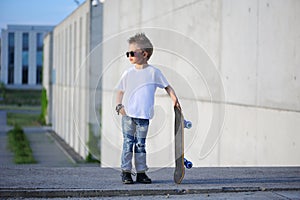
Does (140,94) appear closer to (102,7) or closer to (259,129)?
(259,129)

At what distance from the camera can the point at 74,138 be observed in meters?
30.0

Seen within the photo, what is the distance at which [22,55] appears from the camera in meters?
90.9

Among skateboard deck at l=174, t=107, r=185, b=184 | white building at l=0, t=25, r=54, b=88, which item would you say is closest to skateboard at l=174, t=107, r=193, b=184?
skateboard deck at l=174, t=107, r=185, b=184

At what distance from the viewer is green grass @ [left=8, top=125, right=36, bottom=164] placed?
2194cm

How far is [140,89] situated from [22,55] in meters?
86.6

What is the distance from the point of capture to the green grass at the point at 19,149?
21938 mm

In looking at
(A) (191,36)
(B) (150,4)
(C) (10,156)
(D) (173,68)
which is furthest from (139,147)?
(C) (10,156)

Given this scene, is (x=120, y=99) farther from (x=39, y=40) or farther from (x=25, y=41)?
(x=25, y=41)

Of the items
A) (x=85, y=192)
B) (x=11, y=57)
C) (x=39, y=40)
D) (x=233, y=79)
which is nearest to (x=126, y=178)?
(x=85, y=192)

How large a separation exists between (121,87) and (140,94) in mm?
225

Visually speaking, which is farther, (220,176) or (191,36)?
(191,36)

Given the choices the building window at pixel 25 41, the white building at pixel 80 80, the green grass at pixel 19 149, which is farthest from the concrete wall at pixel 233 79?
the building window at pixel 25 41

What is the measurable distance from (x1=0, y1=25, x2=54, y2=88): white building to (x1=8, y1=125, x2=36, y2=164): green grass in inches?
2207

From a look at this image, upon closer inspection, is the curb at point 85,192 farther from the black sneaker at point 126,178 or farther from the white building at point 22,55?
the white building at point 22,55
